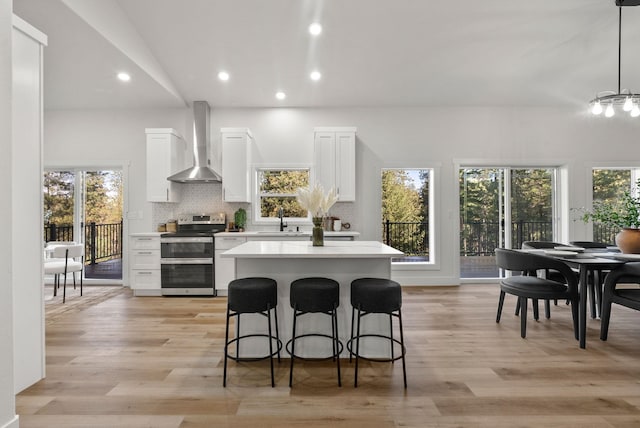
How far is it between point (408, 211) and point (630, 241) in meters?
2.91

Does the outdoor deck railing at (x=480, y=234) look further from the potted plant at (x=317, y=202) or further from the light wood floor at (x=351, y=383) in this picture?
the potted plant at (x=317, y=202)

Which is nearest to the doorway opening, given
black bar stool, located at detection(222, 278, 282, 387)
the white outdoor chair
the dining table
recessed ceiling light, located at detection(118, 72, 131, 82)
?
the white outdoor chair

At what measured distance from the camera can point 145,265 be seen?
5.02m

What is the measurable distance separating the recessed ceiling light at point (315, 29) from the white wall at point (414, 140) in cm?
155

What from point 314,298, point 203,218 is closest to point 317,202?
point 314,298

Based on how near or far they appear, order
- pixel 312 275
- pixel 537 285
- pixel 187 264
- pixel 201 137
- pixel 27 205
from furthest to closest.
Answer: pixel 201 137 < pixel 187 264 < pixel 537 285 < pixel 312 275 < pixel 27 205

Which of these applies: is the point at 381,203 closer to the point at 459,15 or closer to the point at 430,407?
the point at 459,15

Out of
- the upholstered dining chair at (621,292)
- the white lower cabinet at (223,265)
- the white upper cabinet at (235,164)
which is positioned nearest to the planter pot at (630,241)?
the upholstered dining chair at (621,292)

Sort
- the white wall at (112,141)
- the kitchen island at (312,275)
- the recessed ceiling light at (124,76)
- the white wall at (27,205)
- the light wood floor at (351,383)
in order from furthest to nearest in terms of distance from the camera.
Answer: the white wall at (112,141) → the recessed ceiling light at (124,76) → the kitchen island at (312,275) → the white wall at (27,205) → the light wood floor at (351,383)

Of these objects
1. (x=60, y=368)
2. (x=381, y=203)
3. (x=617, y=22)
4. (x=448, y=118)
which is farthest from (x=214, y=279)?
(x=617, y=22)

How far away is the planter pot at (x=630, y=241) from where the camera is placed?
3455 mm

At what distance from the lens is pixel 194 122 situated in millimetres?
5477

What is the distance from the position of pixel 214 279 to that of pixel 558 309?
15.1 ft

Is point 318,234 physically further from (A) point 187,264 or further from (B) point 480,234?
(B) point 480,234
